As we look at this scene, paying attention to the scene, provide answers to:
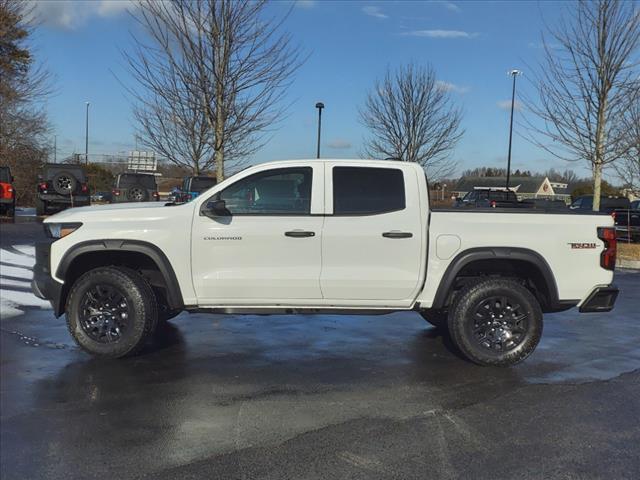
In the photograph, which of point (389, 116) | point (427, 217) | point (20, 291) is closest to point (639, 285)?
point (427, 217)

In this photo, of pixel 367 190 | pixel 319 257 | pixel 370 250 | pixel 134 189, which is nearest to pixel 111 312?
pixel 319 257

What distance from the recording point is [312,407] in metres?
4.35

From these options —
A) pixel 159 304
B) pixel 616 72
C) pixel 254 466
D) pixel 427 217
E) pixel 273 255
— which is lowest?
pixel 254 466

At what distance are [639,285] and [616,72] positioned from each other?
248 inches

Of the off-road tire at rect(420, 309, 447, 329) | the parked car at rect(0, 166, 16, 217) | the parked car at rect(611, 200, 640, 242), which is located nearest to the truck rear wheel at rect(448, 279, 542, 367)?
the off-road tire at rect(420, 309, 447, 329)

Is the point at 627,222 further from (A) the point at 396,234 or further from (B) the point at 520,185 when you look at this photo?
(B) the point at 520,185

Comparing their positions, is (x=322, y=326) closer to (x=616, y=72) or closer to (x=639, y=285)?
(x=639, y=285)

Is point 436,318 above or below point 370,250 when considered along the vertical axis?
below

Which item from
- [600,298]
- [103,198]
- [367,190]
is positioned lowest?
[600,298]

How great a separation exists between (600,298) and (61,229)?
504cm

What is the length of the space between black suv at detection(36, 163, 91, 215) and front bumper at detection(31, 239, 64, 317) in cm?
1587

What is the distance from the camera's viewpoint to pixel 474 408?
438 centimetres

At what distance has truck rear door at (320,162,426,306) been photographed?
534cm

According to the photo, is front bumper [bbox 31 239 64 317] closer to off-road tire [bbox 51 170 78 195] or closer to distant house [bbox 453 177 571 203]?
off-road tire [bbox 51 170 78 195]
